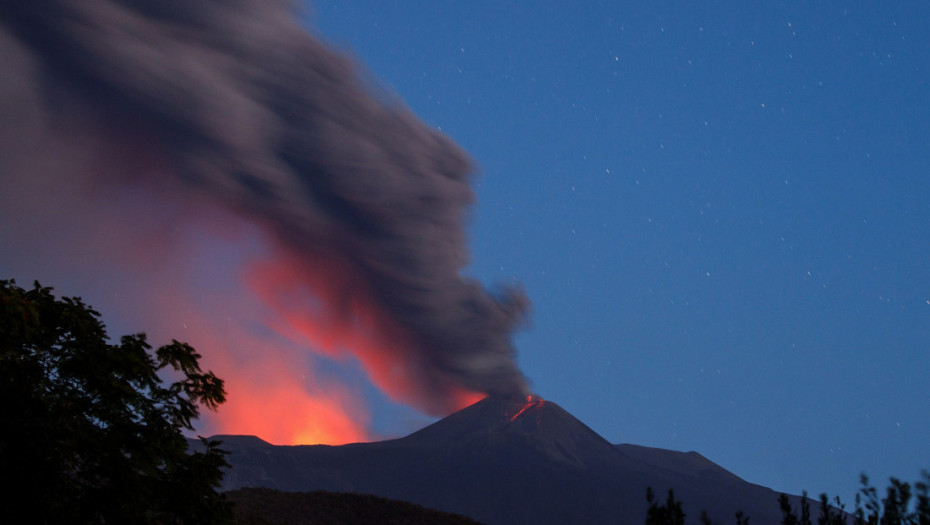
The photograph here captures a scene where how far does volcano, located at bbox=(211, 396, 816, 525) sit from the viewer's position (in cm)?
15475

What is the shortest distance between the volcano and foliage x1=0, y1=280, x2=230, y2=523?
5498 inches

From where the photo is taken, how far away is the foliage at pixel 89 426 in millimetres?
12172

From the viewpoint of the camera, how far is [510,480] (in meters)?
171

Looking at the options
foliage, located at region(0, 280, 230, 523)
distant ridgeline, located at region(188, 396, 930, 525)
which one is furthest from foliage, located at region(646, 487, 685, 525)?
distant ridgeline, located at region(188, 396, 930, 525)

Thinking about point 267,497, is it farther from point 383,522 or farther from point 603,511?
point 603,511

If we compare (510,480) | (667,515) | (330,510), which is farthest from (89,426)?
(510,480)

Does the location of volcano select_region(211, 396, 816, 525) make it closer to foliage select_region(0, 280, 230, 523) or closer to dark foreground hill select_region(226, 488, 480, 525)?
dark foreground hill select_region(226, 488, 480, 525)

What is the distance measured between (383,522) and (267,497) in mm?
7705

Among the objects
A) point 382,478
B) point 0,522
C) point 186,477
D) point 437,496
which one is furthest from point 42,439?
point 382,478

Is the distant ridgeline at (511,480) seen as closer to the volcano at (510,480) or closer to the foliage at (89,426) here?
the volcano at (510,480)

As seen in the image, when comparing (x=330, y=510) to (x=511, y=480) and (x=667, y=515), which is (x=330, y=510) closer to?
(x=667, y=515)

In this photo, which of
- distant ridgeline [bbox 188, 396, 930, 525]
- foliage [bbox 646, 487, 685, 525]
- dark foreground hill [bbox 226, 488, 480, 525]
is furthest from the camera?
distant ridgeline [bbox 188, 396, 930, 525]

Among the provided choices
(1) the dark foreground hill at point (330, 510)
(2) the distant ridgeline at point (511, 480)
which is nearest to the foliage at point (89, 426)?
(1) the dark foreground hill at point (330, 510)

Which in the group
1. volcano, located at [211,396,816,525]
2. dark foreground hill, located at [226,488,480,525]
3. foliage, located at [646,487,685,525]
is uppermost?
volcano, located at [211,396,816,525]
